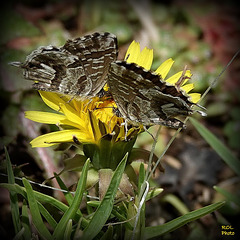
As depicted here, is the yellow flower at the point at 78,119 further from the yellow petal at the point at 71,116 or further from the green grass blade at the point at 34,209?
the green grass blade at the point at 34,209

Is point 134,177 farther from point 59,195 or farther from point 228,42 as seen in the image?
point 228,42

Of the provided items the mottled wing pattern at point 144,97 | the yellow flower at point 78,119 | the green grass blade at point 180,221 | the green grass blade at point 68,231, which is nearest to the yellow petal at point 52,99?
the yellow flower at point 78,119

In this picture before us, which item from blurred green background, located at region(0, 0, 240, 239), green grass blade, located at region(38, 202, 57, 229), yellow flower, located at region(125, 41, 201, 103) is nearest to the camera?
green grass blade, located at region(38, 202, 57, 229)

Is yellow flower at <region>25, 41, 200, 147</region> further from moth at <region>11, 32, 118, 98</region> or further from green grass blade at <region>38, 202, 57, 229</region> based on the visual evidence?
green grass blade at <region>38, 202, 57, 229</region>

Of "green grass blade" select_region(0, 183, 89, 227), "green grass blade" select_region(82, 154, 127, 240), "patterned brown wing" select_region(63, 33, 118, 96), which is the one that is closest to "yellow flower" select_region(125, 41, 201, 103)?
"patterned brown wing" select_region(63, 33, 118, 96)

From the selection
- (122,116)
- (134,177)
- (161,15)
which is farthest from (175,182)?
(161,15)

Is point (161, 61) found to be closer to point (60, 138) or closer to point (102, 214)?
point (60, 138)

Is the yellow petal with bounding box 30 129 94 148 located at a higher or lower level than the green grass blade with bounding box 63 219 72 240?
higher
